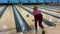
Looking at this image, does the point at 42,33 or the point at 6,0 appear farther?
the point at 6,0

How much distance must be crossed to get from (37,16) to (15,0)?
18718 millimetres

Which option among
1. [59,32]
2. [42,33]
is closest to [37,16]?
[42,33]

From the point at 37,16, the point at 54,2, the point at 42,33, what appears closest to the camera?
the point at 37,16

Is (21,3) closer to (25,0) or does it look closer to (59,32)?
(25,0)

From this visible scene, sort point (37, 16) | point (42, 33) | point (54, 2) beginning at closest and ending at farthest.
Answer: point (37, 16) → point (42, 33) → point (54, 2)

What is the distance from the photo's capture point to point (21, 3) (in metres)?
21.8

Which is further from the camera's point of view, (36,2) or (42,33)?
(36,2)

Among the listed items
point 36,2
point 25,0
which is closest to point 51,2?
point 36,2

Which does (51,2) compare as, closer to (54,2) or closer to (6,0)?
(54,2)

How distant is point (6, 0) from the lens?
21.6 meters

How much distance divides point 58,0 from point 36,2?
10.2 feet

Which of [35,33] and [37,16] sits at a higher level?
[37,16]

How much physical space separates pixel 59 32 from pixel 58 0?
57.9 ft

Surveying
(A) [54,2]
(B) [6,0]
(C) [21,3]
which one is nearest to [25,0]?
(C) [21,3]
